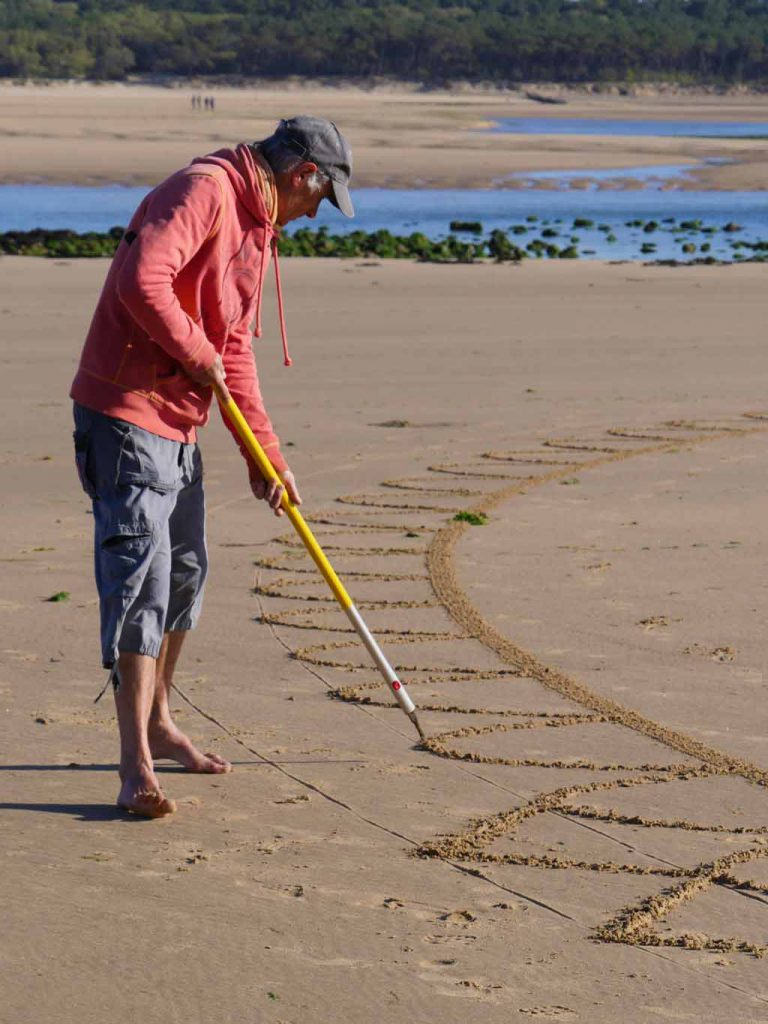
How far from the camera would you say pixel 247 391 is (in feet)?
15.9

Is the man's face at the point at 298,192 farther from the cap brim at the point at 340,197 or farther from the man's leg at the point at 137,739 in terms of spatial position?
the man's leg at the point at 137,739

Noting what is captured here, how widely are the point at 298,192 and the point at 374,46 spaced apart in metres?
103

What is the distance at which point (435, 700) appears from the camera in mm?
5785

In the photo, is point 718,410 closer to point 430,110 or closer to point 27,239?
point 27,239

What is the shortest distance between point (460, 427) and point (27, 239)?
557 inches

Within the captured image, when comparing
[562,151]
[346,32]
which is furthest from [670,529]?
[346,32]

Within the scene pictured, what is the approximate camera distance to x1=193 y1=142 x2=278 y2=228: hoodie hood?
449cm

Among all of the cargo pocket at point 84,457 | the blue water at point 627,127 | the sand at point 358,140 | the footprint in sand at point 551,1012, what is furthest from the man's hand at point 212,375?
the blue water at point 627,127

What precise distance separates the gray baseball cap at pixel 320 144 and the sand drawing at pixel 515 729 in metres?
1.77

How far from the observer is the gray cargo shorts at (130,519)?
177 inches

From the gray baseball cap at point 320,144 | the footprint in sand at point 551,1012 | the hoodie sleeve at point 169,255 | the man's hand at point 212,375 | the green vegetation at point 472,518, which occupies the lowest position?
the green vegetation at point 472,518

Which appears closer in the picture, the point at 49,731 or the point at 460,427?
the point at 49,731

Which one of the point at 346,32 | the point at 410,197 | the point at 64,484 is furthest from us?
the point at 346,32

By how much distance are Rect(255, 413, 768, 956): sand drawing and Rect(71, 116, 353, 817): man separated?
0.95 m
